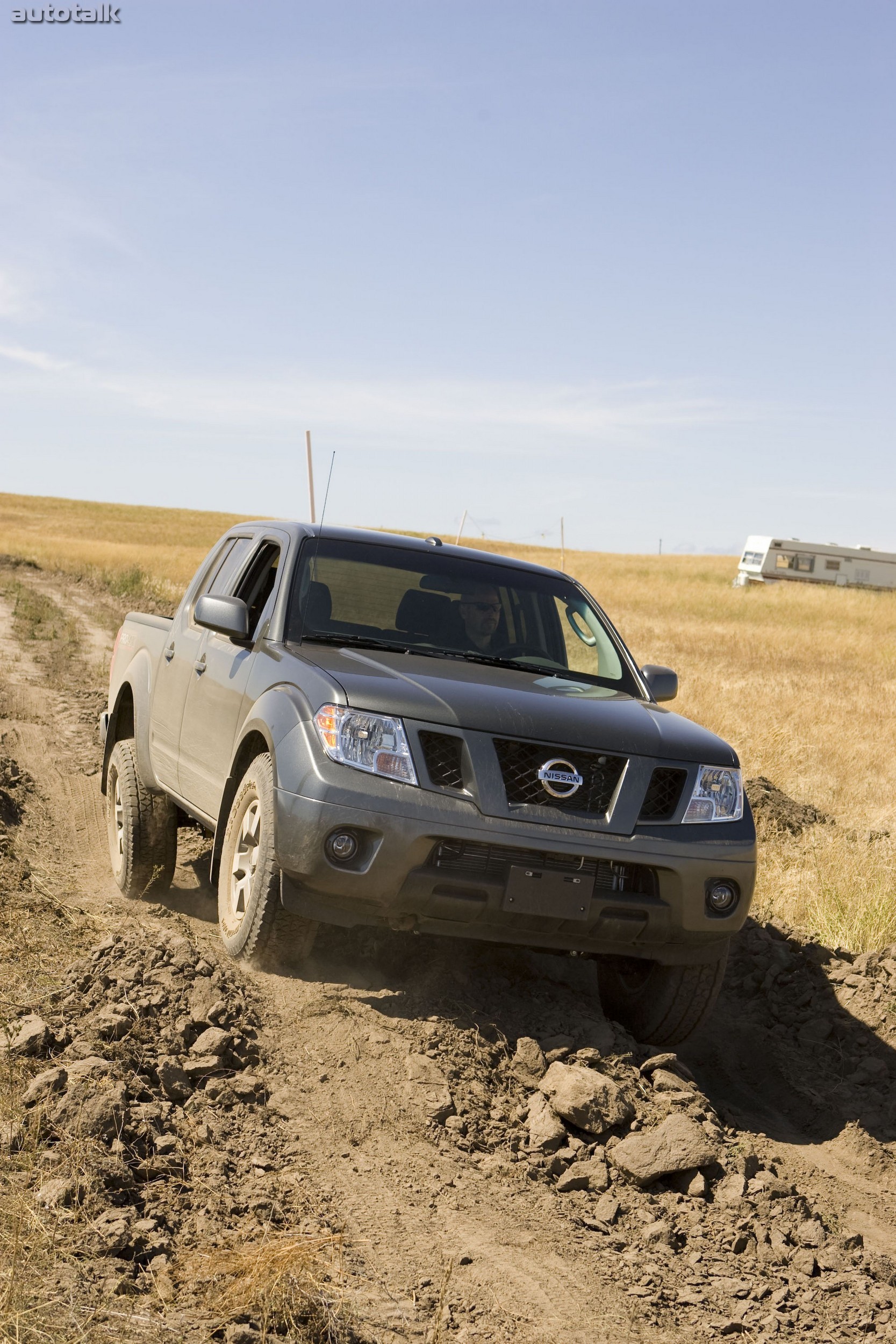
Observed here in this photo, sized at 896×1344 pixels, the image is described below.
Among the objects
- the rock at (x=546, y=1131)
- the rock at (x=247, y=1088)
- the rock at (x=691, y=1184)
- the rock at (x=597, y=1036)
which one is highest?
the rock at (x=597, y=1036)

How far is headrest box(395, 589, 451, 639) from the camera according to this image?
5.64m

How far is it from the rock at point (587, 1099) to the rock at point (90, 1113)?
1391 millimetres

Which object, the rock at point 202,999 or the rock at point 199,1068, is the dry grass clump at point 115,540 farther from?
the rock at point 199,1068

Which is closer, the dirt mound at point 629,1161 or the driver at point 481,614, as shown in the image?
the dirt mound at point 629,1161

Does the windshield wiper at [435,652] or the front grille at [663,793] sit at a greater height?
the windshield wiper at [435,652]

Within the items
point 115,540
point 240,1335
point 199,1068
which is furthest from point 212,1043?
point 115,540

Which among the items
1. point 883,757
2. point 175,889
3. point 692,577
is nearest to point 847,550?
point 692,577

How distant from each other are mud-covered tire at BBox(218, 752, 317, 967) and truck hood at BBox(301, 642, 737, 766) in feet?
1.68

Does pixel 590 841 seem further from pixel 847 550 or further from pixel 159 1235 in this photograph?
pixel 847 550

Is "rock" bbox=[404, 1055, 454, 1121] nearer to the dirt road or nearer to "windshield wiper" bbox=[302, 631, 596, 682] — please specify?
the dirt road

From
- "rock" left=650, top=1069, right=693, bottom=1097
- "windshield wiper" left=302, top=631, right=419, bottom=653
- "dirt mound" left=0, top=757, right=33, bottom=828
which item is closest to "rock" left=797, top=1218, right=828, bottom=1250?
"rock" left=650, top=1069, right=693, bottom=1097

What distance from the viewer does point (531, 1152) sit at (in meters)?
3.98

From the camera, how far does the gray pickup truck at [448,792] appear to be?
4.34 m

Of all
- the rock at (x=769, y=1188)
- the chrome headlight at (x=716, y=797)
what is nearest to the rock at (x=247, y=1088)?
the rock at (x=769, y=1188)
